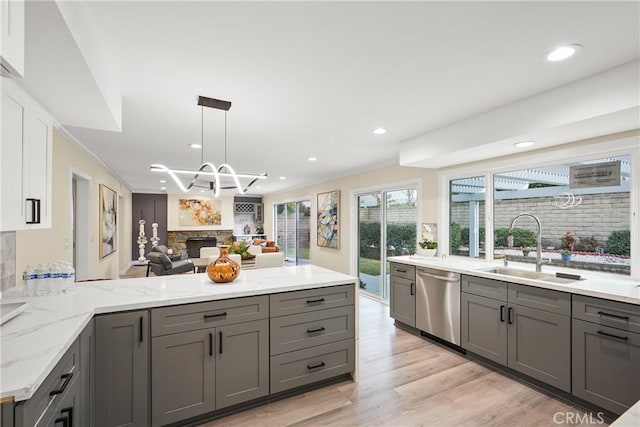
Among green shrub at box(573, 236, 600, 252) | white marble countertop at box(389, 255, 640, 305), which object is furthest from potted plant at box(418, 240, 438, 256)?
green shrub at box(573, 236, 600, 252)

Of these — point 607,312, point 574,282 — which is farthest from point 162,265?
point 607,312

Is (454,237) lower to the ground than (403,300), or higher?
higher

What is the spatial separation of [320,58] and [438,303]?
2734 mm

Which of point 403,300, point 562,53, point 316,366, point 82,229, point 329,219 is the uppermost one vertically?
point 562,53

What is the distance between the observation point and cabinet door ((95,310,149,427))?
1.71 m

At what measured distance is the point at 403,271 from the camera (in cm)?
370

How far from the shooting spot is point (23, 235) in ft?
7.70

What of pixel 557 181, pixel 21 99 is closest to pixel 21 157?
pixel 21 99

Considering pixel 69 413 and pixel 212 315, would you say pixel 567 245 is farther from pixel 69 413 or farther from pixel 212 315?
pixel 69 413

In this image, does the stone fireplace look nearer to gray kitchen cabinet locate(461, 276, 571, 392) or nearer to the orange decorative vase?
the orange decorative vase

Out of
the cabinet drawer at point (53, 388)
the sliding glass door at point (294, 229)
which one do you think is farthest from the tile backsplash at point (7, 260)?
the sliding glass door at point (294, 229)

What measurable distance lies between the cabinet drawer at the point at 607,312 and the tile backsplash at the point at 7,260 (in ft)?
13.4

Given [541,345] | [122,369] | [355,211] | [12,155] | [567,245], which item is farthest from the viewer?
[355,211]

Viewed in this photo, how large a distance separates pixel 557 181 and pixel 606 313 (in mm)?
1424
